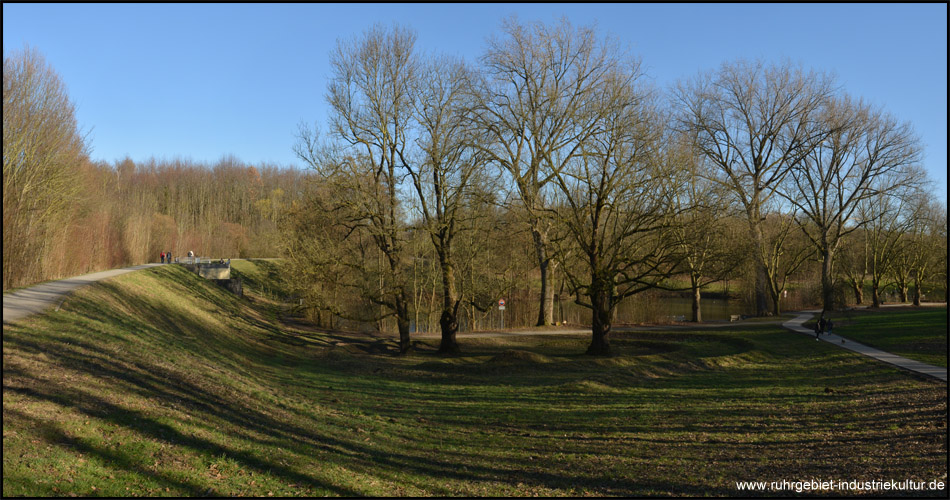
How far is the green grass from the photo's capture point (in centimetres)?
1762

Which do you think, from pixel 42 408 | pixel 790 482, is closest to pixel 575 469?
pixel 790 482

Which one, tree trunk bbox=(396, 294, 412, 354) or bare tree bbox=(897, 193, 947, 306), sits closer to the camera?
tree trunk bbox=(396, 294, 412, 354)

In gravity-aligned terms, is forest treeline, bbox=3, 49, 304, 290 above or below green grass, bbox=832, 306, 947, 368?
above

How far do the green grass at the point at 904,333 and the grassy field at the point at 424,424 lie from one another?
1884mm

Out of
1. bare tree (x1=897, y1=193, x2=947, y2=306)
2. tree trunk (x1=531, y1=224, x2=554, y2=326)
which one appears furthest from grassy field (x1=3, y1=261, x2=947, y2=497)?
bare tree (x1=897, y1=193, x2=947, y2=306)

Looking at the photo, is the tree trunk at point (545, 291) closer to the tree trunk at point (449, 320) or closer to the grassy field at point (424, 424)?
the tree trunk at point (449, 320)

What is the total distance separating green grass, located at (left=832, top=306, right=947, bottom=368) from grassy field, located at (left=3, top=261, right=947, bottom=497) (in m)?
1.88

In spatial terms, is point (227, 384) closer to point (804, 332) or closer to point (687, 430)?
point (687, 430)

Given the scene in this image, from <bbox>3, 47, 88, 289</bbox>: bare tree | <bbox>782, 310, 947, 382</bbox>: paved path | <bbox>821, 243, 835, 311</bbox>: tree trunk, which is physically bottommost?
<bbox>782, 310, 947, 382</bbox>: paved path

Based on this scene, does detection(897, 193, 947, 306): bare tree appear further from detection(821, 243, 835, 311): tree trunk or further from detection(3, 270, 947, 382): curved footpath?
detection(3, 270, 947, 382): curved footpath

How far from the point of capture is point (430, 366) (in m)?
20.0

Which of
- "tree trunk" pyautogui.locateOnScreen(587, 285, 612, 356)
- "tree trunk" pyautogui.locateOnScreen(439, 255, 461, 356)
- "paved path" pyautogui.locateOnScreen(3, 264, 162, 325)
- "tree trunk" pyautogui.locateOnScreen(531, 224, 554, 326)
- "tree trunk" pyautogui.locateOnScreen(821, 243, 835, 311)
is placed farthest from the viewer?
"tree trunk" pyautogui.locateOnScreen(821, 243, 835, 311)

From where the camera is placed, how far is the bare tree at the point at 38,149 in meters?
21.2

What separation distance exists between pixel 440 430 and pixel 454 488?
3.40m
